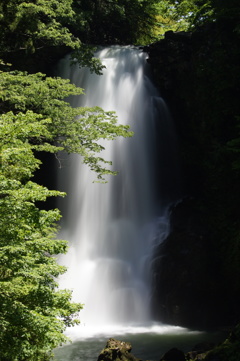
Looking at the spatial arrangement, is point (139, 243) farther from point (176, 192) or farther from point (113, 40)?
point (113, 40)

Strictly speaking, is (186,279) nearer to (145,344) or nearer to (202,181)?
(145,344)

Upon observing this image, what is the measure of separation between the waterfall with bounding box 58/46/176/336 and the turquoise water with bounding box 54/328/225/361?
1.58 m

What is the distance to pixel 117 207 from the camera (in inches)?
685

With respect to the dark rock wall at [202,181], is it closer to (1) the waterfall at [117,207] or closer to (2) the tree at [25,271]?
(1) the waterfall at [117,207]

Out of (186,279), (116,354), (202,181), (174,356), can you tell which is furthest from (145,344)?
(202,181)

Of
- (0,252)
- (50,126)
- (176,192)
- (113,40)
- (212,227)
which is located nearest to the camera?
(0,252)

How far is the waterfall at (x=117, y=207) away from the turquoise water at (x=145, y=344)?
5.18ft

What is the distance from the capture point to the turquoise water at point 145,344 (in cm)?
965

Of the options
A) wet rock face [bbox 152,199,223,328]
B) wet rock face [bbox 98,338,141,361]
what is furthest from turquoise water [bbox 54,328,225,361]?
wet rock face [bbox 98,338,141,361]

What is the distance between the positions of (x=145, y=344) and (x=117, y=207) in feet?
25.3

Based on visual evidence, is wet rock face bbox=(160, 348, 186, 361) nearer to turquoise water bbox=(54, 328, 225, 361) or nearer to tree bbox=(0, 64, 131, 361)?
turquoise water bbox=(54, 328, 225, 361)

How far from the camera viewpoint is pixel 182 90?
1875cm

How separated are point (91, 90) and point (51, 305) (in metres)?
15.8

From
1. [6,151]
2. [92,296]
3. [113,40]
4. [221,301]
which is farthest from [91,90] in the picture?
[6,151]
